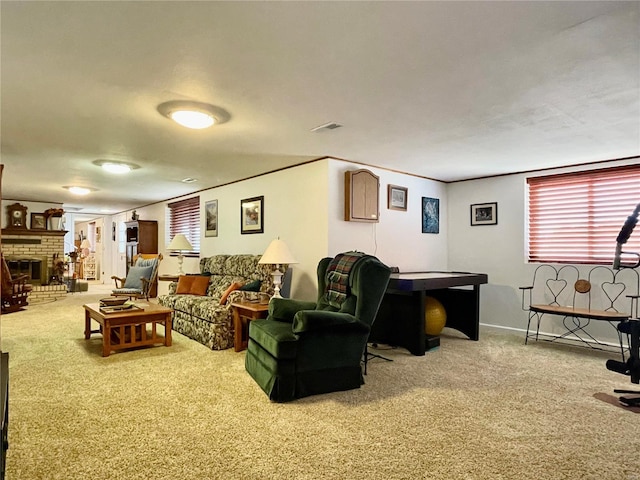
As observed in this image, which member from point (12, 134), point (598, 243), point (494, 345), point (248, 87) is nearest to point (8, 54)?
point (248, 87)

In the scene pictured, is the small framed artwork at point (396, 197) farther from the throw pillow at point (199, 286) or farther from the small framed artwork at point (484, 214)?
the throw pillow at point (199, 286)

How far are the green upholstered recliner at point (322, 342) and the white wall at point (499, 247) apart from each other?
2995 millimetres

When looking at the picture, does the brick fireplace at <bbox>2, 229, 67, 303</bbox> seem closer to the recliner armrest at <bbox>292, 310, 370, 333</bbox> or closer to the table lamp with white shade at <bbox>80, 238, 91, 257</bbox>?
the table lamp with white shade at <bbox>80, 238, 91, 257</bbox>

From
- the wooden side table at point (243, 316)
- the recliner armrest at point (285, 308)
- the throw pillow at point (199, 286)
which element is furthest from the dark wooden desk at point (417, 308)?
the throw pillow at point (199, 286)

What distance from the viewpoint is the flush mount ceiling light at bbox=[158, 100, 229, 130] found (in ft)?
9.55

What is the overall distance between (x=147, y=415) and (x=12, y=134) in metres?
2.94

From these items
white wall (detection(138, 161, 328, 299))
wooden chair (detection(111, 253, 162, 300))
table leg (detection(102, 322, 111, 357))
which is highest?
white wall (detection(138, 161, 328, 299))

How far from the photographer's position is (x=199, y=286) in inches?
214

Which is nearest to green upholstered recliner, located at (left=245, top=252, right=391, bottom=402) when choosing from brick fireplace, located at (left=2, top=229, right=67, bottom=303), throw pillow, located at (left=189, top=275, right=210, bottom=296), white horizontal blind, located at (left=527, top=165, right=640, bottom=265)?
throw pillow, located at (left=189, top=275, right=210, bottom=296)

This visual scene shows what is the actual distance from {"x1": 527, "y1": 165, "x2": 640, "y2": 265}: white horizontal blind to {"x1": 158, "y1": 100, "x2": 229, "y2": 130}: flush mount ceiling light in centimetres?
421

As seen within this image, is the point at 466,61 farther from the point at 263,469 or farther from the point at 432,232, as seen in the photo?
the point at 432,232

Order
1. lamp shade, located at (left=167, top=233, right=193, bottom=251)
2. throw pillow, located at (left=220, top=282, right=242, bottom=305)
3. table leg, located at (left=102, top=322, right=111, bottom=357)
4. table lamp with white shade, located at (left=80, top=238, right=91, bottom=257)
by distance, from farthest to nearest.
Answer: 1. table lamp with white shade, located at (left=80, top=238, right=91, bottom=257)
2. lamp shade, located at (left=167, top=233, right=193, bottom=251)
3. throw pillow, located at (left=220, top=282, right=242, bottom=305)
4. table leg, located at (left=102, top=322, right=111, bottom=357)

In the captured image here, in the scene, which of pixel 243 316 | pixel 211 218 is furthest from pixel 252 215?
pixel 243 316

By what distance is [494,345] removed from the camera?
14.8 feet
